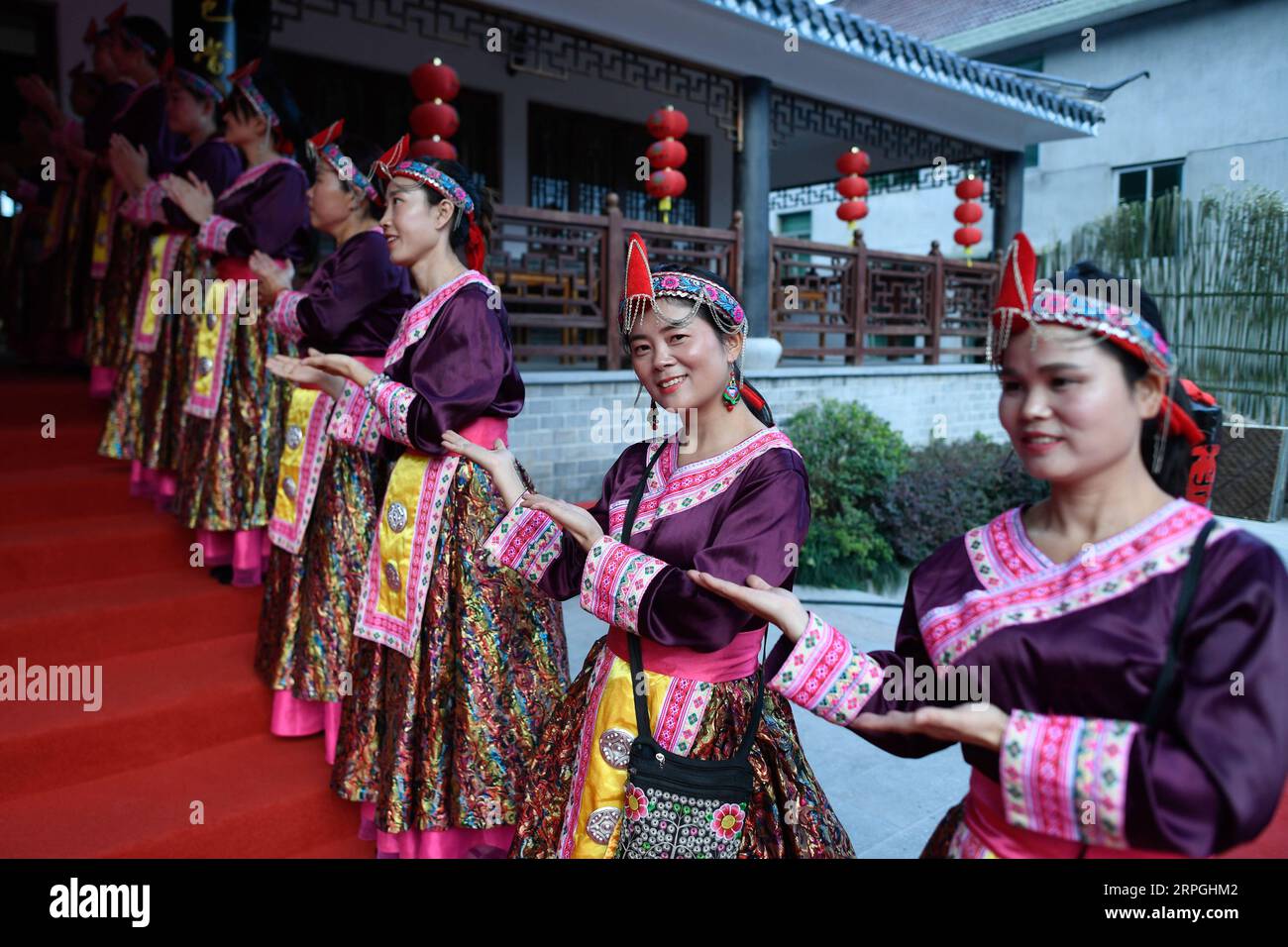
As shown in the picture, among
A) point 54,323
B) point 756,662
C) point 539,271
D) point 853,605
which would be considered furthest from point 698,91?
point 756,662

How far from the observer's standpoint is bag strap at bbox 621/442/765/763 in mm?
1731

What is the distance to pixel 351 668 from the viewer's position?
2.97 meters

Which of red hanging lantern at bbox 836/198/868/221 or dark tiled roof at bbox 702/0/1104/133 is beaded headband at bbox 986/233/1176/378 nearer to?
dark tiled roof at bbox 702/0/1104/133

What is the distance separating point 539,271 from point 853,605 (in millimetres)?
3516

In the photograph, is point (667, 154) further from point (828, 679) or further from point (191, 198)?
point (828, 679)

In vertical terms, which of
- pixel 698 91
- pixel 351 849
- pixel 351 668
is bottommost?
pixel 351 849

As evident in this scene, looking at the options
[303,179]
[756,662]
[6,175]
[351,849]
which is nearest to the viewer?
[756,662]

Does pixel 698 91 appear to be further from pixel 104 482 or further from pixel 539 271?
pixel 104 482

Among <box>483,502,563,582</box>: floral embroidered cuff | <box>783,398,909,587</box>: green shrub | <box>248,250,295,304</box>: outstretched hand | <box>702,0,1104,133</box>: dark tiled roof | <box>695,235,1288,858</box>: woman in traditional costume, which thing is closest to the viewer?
<box>695,235,1288,858</box>: woman in traditional costume

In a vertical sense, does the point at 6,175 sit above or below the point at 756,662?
above

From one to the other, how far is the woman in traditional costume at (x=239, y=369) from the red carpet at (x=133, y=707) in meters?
0.30

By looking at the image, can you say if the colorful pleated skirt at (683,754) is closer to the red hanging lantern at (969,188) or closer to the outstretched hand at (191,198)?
the outstretched hand at (191,198)

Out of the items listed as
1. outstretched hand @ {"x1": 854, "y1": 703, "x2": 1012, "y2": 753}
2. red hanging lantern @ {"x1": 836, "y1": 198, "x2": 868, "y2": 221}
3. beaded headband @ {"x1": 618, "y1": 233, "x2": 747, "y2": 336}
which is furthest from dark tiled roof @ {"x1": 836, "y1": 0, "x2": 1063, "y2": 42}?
outstretched hand @ {"x1": 854, "y1": 703, "x2": 1012, "y2": 753}

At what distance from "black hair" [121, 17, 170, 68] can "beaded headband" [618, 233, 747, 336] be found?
13.1ft
